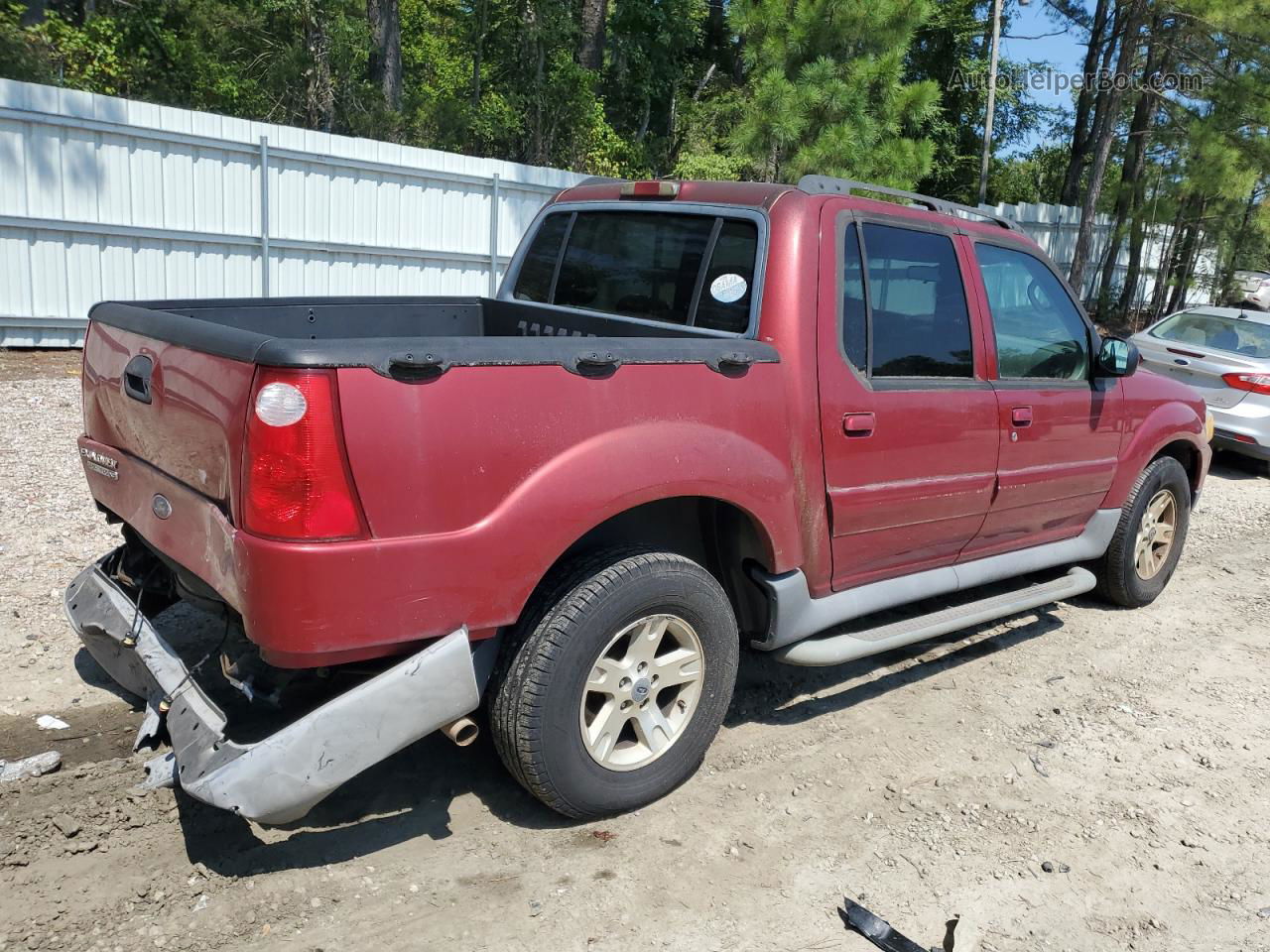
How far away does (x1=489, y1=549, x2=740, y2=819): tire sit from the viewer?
3062 mm

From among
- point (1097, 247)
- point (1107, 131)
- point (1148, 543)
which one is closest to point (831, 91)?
point (1107, 131)

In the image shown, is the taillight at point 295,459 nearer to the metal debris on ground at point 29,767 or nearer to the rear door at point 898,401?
the metal debris on ground at point 29,767

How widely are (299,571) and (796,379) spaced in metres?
1.79

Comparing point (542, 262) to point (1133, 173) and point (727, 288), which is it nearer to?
point (727, 288)

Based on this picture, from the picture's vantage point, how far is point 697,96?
2692 centimetres

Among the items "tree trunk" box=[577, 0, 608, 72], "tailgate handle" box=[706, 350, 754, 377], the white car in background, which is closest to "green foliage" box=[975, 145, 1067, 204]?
the white car in background

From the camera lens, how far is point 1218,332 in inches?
411

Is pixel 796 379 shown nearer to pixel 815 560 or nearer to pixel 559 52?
pixel 815 560

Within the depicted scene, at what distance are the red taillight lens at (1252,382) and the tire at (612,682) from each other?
8.14 meters

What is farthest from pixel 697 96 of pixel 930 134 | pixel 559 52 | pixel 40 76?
pixel 40 76

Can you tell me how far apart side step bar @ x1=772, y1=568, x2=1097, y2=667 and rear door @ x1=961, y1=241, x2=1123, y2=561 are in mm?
229

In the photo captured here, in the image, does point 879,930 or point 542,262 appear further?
point 542,262

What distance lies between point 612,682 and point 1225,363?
8.77 metres

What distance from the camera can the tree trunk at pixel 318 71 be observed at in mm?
17453
